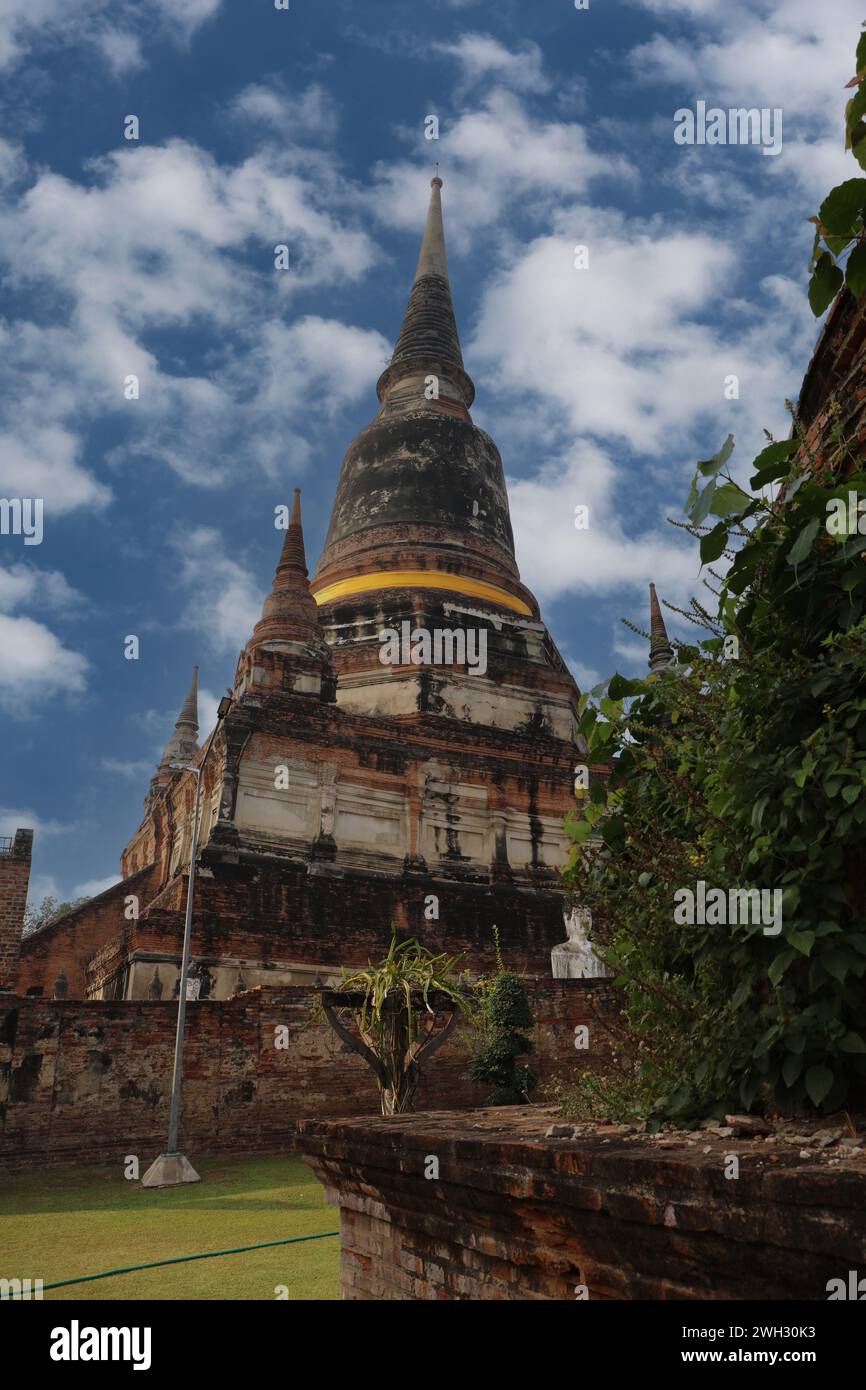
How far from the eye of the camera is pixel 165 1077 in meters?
13.8

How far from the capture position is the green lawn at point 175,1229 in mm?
7230

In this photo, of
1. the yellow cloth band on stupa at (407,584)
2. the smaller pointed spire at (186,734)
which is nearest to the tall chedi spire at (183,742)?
the smaller pointed spire at (186,734)

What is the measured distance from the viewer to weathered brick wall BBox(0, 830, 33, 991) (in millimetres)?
14484

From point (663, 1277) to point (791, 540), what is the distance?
1902 millimetres

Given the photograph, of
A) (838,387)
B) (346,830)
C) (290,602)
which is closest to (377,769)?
(346,830)

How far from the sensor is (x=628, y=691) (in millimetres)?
3920

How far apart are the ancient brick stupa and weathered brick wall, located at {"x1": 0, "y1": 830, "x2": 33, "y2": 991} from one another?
241cm

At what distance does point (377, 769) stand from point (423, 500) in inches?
425

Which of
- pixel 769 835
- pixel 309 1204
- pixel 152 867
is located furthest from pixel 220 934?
pixel 769 835

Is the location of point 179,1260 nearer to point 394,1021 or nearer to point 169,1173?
point 394,1021

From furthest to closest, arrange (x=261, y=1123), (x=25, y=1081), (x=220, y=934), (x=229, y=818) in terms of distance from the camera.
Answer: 1. (x=229, y=818)
2. (x=220, y=934)
3. (x=261, y=1123)
4. (x=25, y=1081)

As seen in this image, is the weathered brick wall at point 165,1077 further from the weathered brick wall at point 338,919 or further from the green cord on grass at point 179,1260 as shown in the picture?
the green cord on grass at point 179,1260

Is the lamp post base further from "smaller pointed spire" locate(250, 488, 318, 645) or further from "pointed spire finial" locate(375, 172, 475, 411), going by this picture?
"pointed spire finial" locate(375, 172, 475, 411)
